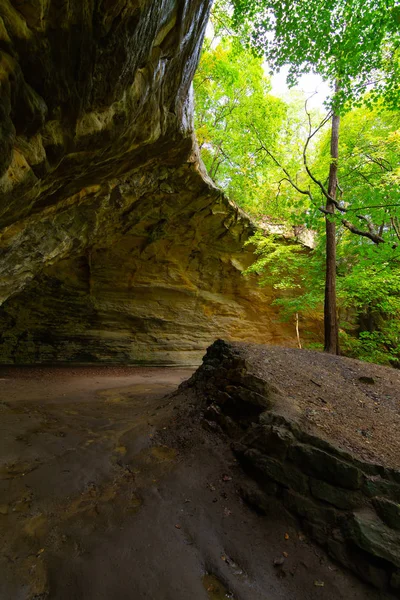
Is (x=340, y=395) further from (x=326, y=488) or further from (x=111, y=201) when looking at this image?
(x=111, y=201)

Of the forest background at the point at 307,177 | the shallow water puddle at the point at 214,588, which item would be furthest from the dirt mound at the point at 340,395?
the forest background at the point at 307,177

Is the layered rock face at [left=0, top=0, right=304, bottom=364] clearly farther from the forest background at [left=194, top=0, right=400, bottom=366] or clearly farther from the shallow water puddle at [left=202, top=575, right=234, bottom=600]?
the shallow water puddle at [left=202, top=575, right=234, bottom=600]

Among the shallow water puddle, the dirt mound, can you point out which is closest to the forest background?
the dirt mound

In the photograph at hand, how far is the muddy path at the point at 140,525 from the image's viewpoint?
236 centimetres

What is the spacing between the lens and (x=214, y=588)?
2.40m

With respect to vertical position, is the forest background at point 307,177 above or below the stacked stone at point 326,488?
above

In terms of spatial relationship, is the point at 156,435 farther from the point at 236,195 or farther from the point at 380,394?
the point at 236,195

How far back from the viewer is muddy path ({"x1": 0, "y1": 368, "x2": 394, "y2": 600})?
2.36 m

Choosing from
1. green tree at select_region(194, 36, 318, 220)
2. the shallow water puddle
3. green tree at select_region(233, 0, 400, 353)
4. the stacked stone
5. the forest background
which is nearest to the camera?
the shallow water puddle

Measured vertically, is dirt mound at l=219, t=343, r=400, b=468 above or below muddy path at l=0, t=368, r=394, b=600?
above

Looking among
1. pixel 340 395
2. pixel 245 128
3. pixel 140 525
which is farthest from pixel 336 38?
pixel 140 525

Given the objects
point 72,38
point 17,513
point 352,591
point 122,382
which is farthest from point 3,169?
point 122,382

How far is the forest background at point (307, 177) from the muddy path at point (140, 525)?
6.73 meters

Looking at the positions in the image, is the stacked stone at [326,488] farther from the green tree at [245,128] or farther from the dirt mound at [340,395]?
the green tree at [245,128]
